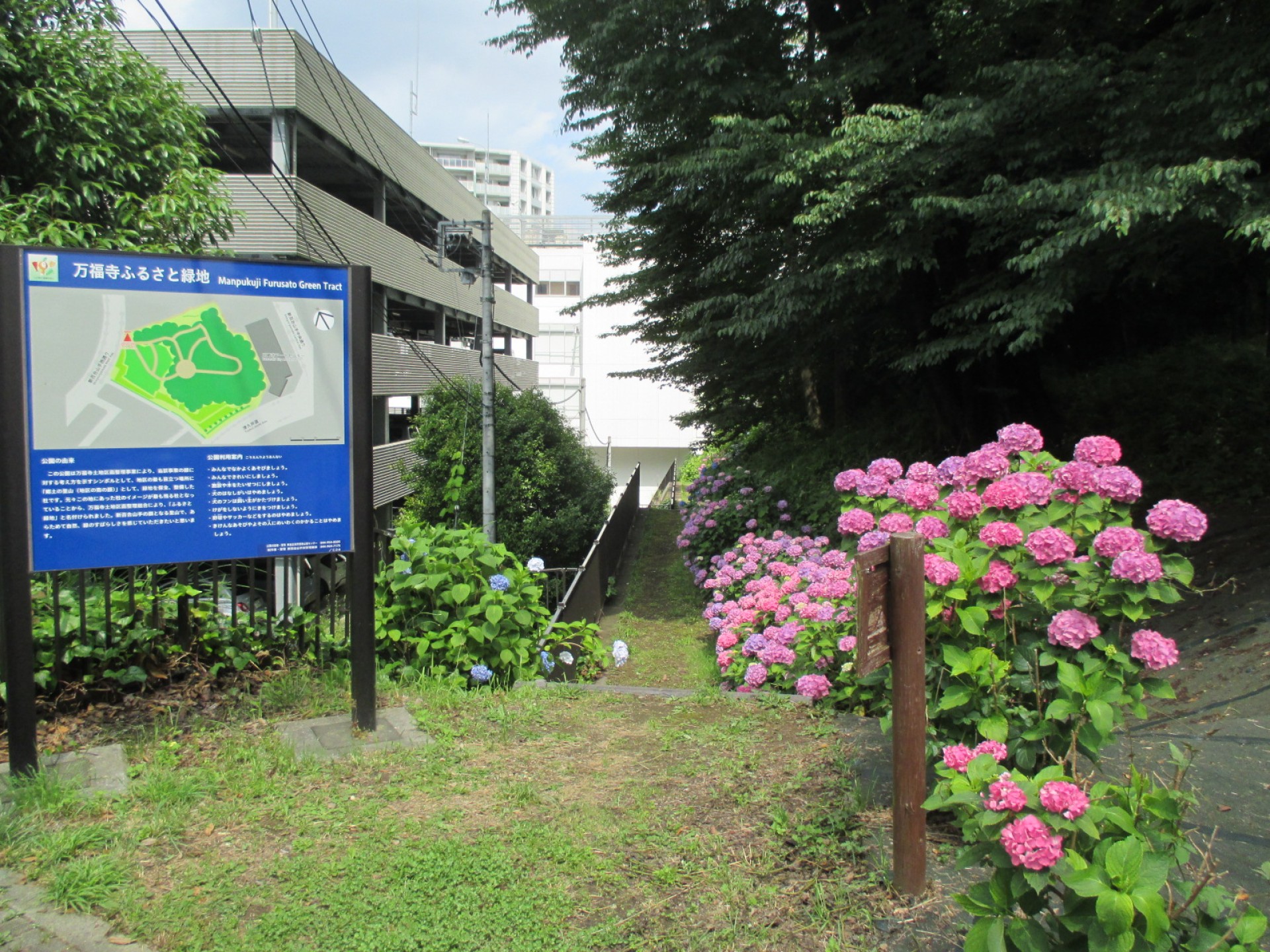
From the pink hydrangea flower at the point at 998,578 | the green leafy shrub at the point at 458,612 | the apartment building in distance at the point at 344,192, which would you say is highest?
the apartment building in distance at the point at 344,192

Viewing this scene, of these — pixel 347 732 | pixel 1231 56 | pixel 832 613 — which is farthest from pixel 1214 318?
pixel 347 732

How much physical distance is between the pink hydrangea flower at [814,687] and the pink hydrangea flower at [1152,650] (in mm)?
2216

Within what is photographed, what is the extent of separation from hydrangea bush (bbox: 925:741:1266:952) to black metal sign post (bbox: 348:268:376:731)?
2857mm

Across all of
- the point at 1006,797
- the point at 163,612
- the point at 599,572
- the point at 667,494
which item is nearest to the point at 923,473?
the point at 1006,797

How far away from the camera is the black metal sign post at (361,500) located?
165 inches

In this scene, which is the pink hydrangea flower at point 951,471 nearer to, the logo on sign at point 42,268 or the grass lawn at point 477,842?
the grass lawn at point 477,842

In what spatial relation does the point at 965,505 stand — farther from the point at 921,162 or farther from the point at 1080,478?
the point at 921,162

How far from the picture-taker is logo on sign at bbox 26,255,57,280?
3.57 m

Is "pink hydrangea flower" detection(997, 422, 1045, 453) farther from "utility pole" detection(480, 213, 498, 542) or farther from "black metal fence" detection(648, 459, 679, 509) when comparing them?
"black metal fence" detection(648, 459, 679, 509)

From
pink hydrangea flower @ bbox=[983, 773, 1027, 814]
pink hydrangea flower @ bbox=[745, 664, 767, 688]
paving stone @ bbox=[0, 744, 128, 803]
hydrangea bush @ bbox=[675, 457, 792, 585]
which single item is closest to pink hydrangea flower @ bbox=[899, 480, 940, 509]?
pink hydrangea flower @ bbox=[983, 773, 1027, 814]

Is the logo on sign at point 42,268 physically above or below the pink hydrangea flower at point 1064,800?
above

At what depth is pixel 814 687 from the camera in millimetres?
4664

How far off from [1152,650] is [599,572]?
10818mm

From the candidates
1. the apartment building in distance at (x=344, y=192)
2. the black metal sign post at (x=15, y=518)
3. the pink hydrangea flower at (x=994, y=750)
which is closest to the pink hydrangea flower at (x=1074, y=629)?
the pink hydrangea flower at (x=994, y=750)
